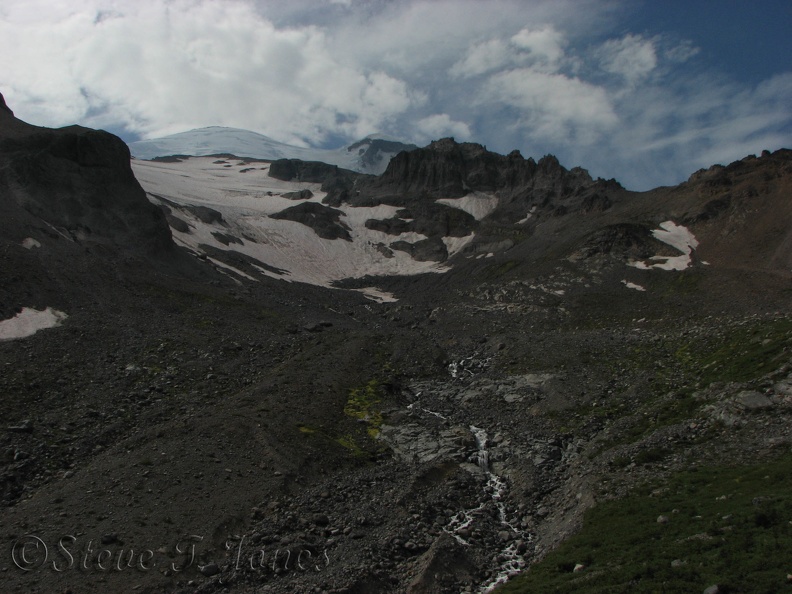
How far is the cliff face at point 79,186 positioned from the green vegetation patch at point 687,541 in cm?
7311

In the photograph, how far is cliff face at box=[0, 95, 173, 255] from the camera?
263 feet

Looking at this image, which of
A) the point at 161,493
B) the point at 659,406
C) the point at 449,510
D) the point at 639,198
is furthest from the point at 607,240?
the point at 161,493

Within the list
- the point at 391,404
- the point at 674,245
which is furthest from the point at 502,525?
the point at 674,245

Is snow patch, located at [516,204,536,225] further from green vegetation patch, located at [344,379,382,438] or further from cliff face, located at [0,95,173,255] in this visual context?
green vegetation patch, located at [344,379,382,438]

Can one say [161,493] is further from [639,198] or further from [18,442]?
[639,198]

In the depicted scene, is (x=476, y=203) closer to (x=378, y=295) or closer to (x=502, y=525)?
(x=378, y=295)

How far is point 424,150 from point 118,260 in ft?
363

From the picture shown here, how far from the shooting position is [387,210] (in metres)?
151

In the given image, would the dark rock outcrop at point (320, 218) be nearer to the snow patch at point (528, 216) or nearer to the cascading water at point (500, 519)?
the snow patch at point (528, 216)

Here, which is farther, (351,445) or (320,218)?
(320,218)

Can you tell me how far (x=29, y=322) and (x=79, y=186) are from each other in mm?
40434

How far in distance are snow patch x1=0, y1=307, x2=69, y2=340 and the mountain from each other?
0.29 meters

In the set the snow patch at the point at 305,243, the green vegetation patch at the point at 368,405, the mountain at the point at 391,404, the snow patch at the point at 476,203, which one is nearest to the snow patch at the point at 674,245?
the mountain at the point at 391,404

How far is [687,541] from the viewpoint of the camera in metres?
Answer: 21.9
